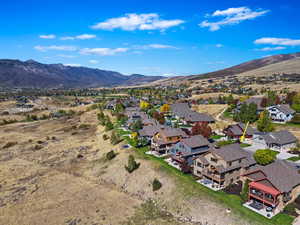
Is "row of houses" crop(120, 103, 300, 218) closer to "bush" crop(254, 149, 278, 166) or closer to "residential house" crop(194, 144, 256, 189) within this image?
"residential house" crop(194, 144, 256, 189)

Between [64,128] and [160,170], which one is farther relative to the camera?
[64,128]

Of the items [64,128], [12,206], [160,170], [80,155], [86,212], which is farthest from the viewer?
[64,128]

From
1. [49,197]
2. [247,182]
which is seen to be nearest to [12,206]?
[49,197]

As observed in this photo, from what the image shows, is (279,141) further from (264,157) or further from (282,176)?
(282,176)

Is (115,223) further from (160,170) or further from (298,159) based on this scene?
(298,159)

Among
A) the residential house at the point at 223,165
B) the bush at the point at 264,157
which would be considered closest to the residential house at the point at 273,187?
the residential house at the point at 223,165

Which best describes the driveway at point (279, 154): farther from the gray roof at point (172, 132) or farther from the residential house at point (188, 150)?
the gray roof at point (172, 132)

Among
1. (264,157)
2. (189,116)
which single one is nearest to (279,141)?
(264,157)
